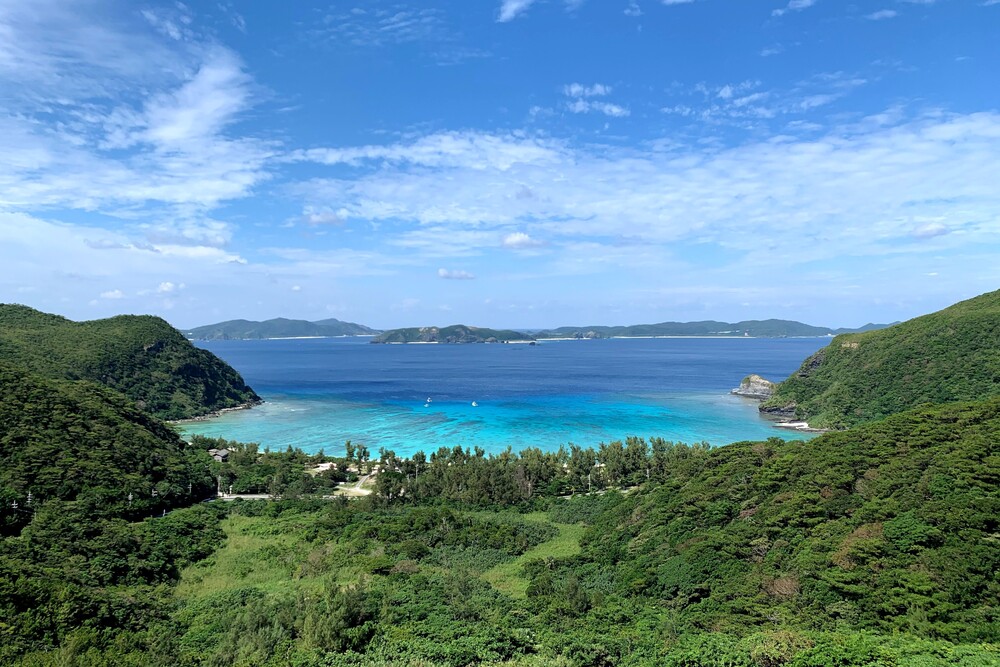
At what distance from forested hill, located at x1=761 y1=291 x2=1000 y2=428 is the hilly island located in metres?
45.0

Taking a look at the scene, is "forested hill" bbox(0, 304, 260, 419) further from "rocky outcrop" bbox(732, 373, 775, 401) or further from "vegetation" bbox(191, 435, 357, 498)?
"rocky outcrop" bbox(732, 373, 775, 401)

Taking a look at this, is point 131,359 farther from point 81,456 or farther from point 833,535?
point 833,535

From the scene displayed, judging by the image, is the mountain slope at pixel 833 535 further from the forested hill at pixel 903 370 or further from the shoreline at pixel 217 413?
the shoreline at pixel 217 413

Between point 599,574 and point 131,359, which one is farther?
point 131,359

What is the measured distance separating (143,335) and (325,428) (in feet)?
189

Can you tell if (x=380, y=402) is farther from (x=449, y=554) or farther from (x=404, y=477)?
(x=449, y=554)

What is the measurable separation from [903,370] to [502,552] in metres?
82.4

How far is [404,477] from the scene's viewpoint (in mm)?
52344

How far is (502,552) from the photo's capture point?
35562 millimetres

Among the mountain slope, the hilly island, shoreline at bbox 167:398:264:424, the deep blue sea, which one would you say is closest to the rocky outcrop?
the deep blue sea

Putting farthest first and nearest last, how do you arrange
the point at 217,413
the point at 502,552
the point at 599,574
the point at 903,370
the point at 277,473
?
the point at 217,413 → the point at 903,370 → the point at 277,473 → the point at 502,552 → the point at 599,574

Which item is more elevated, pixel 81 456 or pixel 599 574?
pixel 81 456

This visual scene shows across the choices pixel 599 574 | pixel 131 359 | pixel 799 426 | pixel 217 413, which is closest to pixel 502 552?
pixel 599 574

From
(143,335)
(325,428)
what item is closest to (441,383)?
(325,428)
